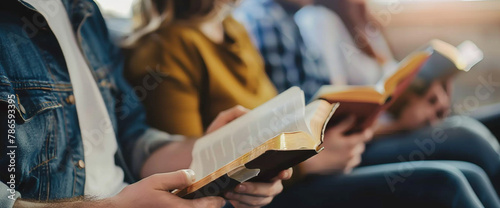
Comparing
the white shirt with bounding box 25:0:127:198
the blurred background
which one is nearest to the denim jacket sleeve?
the white shirt with bounding box 25:0:127:198

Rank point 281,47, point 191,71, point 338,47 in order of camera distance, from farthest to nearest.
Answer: point 338,47 < point 281,47 < point 191,71

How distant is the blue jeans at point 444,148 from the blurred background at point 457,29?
0.13 meters

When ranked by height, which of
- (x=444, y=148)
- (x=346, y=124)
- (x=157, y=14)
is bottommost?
(x=444, y=148)

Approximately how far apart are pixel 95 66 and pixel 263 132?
1.02 feet

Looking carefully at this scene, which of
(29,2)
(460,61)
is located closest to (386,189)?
(460,61)

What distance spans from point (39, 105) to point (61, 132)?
53 mm

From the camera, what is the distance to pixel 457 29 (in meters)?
1.25

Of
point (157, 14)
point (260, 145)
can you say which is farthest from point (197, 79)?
point (260, 145)

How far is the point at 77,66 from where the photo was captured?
0.73m

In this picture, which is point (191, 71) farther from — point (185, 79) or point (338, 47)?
point (338, 47)

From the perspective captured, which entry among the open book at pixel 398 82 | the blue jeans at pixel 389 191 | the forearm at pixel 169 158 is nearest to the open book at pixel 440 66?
the open book at pixel 398 82

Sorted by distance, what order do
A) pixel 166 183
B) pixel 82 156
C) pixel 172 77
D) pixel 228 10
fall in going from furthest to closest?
pixel 228 10
pixel 172 77
pixel 82 156
pixel 166 183

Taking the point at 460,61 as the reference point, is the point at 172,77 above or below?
above

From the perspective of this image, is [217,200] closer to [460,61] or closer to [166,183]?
[166,183]
